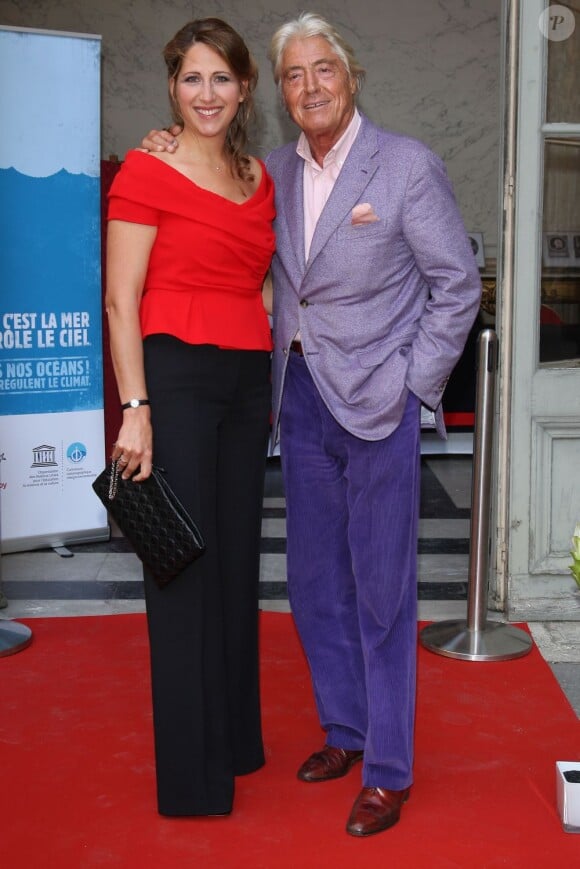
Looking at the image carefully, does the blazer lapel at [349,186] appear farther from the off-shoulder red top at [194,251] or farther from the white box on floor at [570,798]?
the white box on floor at [570,798]

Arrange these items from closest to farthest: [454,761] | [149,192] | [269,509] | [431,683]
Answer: [149,192] → [454,761] → [431,683] → [269,509]

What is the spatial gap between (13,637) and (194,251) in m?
1.81

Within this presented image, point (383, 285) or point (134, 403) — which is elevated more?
point (383, 285)

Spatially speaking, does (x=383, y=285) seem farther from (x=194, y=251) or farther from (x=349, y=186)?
(x=194, y=251)

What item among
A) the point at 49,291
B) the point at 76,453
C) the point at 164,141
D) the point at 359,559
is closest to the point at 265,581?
the point at 76,453

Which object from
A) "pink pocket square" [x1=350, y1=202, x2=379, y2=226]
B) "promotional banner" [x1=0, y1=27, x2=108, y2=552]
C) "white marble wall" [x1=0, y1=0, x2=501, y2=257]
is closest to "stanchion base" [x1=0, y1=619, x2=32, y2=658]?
"promotional banner" [x1=0, y1=27, x2=108, y2=552]

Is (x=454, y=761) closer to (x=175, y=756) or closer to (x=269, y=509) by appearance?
(x=175, y=756)

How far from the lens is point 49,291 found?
473cm

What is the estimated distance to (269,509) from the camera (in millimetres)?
5805

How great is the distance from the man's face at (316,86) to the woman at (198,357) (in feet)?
0.29

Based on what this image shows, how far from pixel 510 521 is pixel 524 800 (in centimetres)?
151

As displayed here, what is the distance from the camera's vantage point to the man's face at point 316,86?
2418 mm

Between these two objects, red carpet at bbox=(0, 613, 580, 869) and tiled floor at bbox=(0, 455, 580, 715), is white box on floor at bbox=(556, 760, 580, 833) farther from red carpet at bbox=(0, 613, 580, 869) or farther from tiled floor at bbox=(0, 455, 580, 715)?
tiled floor at bbox=(0, 455, 580, 715)

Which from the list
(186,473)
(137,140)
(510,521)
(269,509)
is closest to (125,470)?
(186,473)
